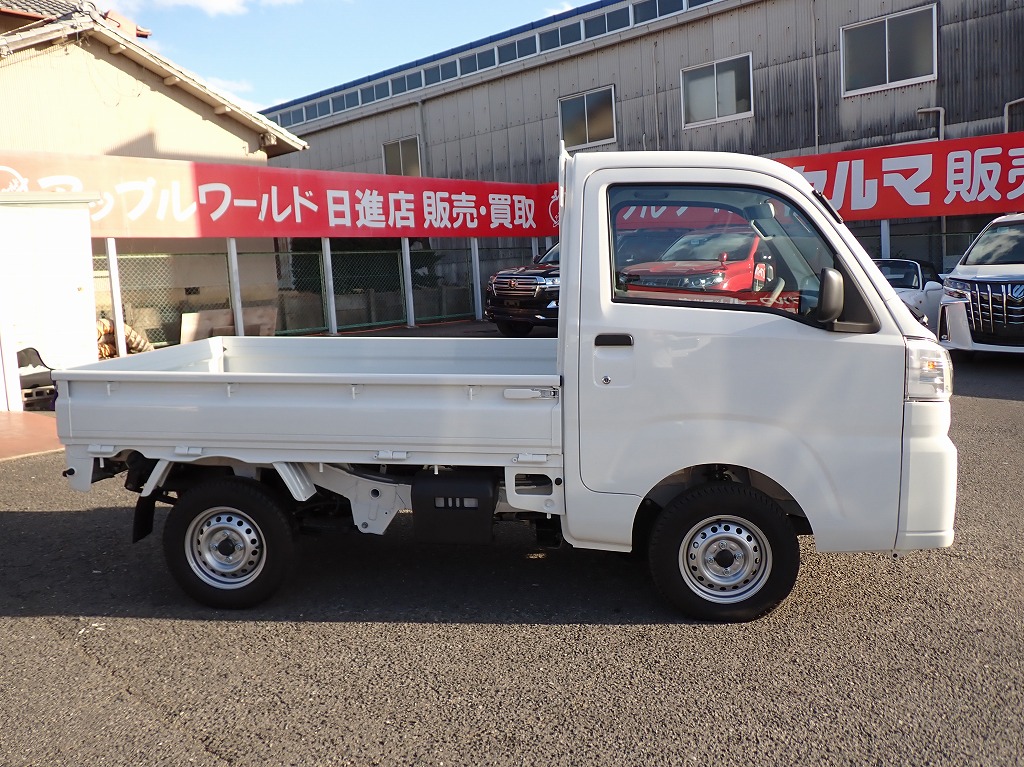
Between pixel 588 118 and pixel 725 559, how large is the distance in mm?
23196

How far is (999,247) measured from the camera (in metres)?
12.5

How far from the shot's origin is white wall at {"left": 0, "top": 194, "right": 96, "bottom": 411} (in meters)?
11.1

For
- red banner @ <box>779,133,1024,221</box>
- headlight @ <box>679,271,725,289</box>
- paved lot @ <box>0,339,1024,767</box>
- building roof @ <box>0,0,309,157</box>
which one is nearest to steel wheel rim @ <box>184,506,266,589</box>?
paved lot @ <box>0,339,1024,767</box>

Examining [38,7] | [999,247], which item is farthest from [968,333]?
[38,7]

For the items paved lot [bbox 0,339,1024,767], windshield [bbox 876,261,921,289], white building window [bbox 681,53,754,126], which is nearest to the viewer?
paved lot [bbox 0,339,1024,767]

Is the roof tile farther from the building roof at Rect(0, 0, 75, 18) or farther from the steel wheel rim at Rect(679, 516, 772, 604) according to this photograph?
the steel wheel rim at Rect(679, 516, 772, 604)

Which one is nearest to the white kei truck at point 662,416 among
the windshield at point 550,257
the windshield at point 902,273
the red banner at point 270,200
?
the red banner at point 270,200

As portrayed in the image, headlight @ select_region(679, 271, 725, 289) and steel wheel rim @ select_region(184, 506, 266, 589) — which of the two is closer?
headlight @ select_region(679, 271, 725, 289)

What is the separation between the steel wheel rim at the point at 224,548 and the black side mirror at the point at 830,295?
2878 mm

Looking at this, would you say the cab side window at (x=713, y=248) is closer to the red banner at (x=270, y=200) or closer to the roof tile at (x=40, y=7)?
the red banner at (x=270, y=200)

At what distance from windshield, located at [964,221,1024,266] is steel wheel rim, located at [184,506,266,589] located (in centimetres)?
1131

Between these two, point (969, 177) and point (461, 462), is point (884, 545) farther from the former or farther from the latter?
point (969, 177)

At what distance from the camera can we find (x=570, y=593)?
15.2ft

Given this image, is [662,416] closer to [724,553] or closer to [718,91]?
[724,553]
